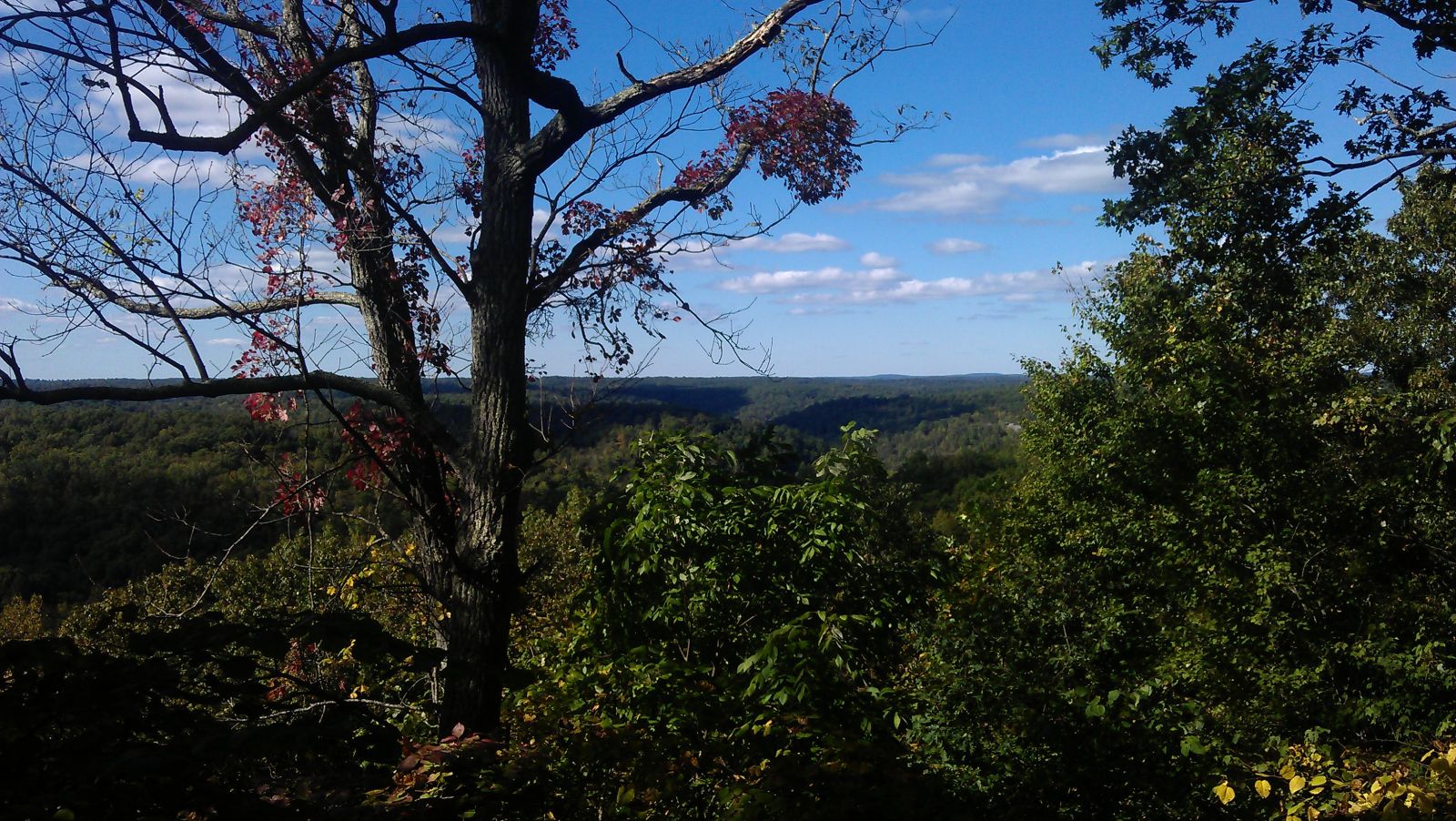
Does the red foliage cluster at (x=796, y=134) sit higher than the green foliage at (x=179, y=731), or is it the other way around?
the red foliage cluster at (x=796, y=134)

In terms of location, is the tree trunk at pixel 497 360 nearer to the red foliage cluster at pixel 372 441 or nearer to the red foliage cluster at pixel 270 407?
the red foliage cluster at pixel 372 441

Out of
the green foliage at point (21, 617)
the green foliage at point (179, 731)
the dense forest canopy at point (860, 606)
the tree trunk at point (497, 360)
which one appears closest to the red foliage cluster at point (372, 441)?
the dense forest canopy at point (860, 606)

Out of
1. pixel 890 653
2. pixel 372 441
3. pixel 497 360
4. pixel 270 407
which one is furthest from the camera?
pixel 270 407

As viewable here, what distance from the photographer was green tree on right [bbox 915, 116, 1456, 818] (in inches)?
171

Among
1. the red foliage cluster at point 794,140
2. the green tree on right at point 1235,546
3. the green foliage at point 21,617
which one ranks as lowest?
the green foliage at point 21,617

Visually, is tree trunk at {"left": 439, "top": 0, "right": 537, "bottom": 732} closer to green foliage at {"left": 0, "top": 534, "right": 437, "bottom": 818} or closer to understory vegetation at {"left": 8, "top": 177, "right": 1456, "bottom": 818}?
understory vegetation at {"left": 8, "top": 177, "right": 1456, "bottom": 818}

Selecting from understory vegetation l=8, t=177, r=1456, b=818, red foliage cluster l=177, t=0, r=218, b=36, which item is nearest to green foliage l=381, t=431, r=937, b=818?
understory vegetation l=8, t=177, r=1456, b=818

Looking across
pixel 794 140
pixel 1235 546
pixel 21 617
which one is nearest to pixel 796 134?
pixel 794 140

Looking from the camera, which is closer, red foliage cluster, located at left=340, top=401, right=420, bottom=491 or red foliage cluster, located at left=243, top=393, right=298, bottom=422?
red foliage cluster, located at left=340, top=401, right=420, bottom=491

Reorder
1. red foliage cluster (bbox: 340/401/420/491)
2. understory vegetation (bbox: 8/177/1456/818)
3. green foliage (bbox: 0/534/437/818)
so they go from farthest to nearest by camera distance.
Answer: red foliage cluster (bbox: 340/401/420/491)
understory vegetation (bbox: 8/177/1456/818)
green foliage (bbox: 0/534/437/818)

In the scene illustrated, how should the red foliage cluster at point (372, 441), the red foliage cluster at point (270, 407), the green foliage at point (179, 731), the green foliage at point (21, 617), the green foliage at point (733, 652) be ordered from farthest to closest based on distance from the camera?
1. the green foliage at point (21, 617)
2. the red foliage cluster at point (270, 407)
3. the red foliage cluster at point (372, 441)
4. the green foliage at point (733, 652)
5. the green foliage at point (179, 731)

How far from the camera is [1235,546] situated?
9.45 metres

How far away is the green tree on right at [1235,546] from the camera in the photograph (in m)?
4.35

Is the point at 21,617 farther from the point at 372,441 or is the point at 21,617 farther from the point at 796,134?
the point at 796,134
